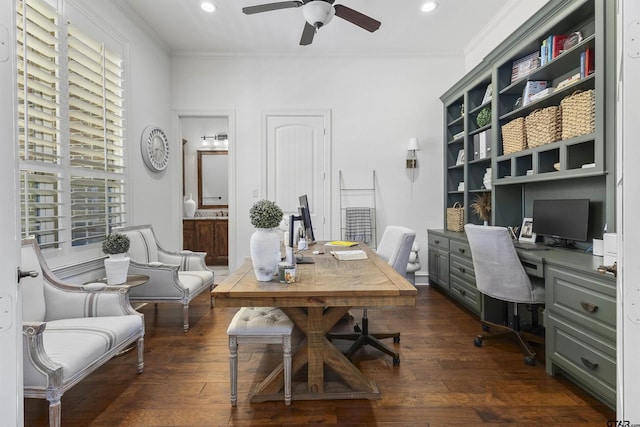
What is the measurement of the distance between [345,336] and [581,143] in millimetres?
2204

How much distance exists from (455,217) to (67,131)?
3.95 metres

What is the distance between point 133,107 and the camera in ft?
11.6

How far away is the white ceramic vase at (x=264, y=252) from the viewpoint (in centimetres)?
172

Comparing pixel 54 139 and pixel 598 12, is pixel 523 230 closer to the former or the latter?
pixel 598 12

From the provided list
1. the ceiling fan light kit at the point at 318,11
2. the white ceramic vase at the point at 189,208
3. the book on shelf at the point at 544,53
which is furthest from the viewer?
the white ceramic vase at the point at 189,208

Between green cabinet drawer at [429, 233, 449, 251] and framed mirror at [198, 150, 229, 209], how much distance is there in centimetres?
390

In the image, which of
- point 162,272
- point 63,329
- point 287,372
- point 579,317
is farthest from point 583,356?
point 162,272

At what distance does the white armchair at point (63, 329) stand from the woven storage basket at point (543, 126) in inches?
126

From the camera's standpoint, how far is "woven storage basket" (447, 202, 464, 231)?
4.01m

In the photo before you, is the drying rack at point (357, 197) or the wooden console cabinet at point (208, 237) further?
the wooden console cabinet at point (208, 237)

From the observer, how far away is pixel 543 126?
2613mm

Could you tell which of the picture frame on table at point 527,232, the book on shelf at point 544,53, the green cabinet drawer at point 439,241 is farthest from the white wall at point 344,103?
the book on shelf at point 544,53

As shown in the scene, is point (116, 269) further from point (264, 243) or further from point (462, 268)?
point (462, 268)

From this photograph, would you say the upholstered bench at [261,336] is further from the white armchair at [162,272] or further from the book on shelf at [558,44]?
the book on shelf at [558,44]
